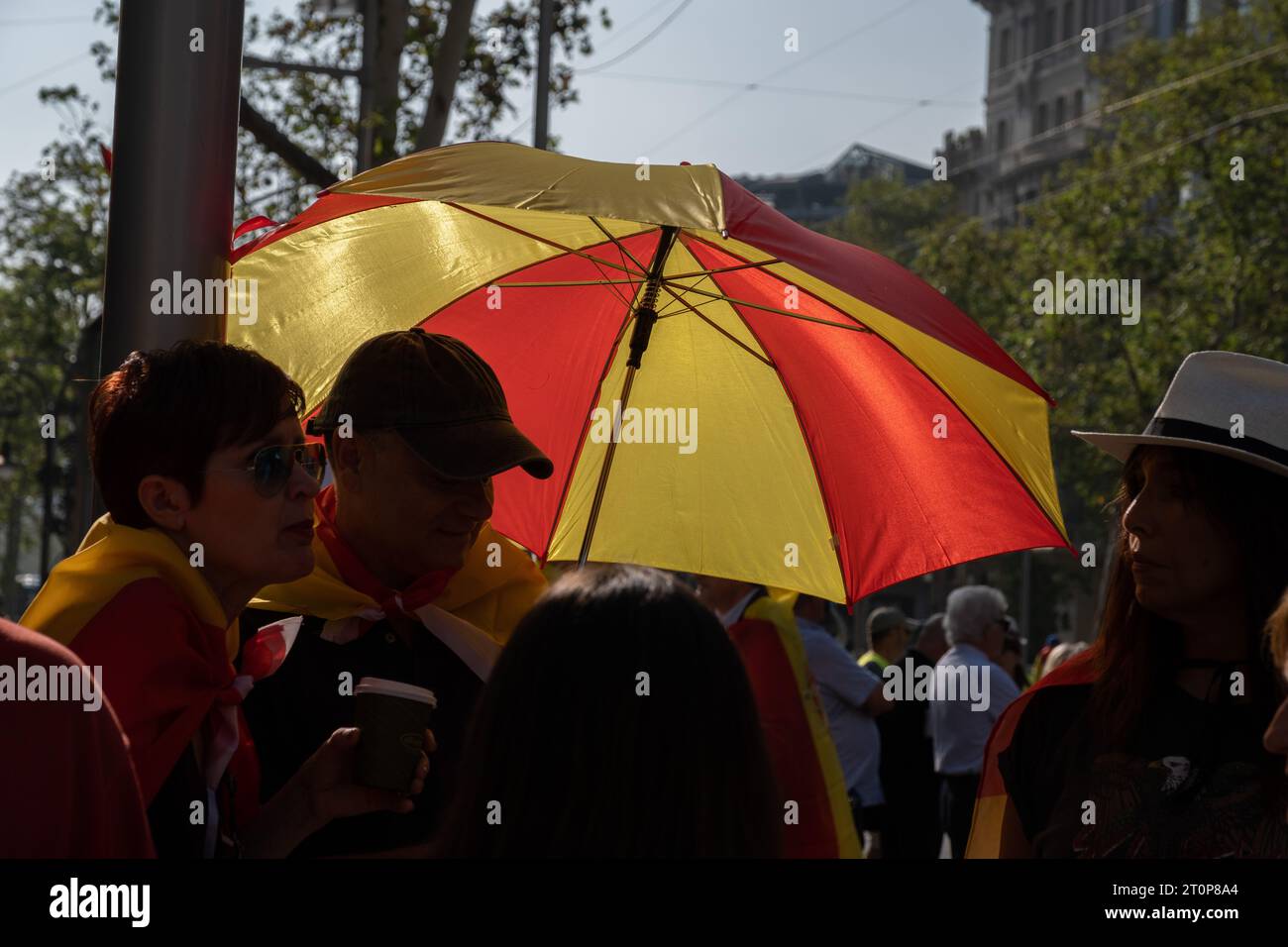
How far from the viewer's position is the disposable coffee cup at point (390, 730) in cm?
248

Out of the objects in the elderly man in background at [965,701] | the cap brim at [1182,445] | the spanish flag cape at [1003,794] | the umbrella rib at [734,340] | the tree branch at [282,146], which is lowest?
the elderly man in background at [965,701]

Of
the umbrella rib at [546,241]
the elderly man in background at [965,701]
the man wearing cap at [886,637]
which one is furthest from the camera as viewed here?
the man wearing cap at [886,637]

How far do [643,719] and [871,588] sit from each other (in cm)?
255

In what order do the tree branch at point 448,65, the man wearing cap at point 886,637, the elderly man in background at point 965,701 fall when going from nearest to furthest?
the elderly man in background at point 965,701, the man wearing cap at point 886,637, the tree branch at point 448,65

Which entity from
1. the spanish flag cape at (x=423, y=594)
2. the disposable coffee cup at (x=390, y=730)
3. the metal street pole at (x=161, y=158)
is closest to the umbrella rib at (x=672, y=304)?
the spanish flag cape at (x=423, y=594)

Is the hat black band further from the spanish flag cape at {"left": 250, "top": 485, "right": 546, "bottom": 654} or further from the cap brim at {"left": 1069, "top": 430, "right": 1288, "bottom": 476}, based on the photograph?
the spanish flag cape at {"left": 250, "top": 485, "right": 546, "bottom": 654}

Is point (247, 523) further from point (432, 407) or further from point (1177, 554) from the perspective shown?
point (1177, 554)

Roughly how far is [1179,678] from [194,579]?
6.09 ft

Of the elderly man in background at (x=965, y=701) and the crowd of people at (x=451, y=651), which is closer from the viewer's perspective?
the crowd of people at (x=451, y=651)

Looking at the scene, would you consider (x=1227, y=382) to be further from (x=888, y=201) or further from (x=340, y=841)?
(x=888, y=201)

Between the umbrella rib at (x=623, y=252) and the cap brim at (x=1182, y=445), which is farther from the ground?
the umbrella rib at (x=623, y=252)

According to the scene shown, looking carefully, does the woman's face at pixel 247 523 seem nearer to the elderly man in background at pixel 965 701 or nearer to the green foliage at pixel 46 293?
the elderly man in background at pixel 965 701

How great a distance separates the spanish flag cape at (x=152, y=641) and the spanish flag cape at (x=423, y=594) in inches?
16.7
